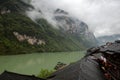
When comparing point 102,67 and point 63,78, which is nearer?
point 63,78

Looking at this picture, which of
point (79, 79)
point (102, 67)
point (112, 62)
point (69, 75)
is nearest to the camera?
point (79, 79)

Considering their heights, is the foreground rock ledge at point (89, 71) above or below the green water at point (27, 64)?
above

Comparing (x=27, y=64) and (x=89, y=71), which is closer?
(x=89, y=71)

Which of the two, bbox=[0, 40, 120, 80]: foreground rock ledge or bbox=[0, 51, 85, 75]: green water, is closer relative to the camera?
bbox=[0, 40, 120, 80]: foreground rock ledge

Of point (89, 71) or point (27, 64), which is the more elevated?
point (89, 71)

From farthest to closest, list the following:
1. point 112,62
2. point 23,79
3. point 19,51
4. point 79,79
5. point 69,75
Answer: point 19,51
point 112,62
point 23,79
point 69,75
point 79,79

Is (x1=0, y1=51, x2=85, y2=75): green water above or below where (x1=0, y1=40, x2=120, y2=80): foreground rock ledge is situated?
below

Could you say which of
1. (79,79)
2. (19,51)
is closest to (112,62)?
(79,79)

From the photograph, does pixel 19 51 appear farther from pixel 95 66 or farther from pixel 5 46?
pixel 95 66

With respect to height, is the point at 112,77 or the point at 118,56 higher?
the point at 118,56

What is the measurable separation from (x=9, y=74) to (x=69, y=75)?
16.7ft

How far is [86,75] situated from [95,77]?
4.04 feet

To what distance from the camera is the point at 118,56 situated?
19.3 m

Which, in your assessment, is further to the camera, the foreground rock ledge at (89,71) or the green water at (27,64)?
the green water at (27,64)
